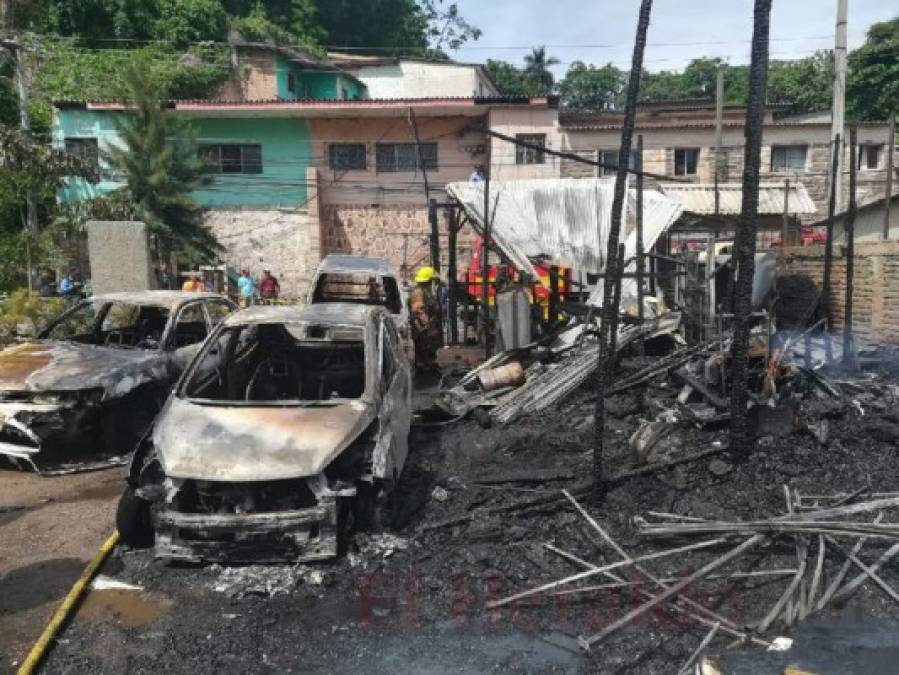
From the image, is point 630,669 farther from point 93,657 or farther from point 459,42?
point 459,42

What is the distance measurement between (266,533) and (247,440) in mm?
621

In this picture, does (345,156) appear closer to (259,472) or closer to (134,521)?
(134,521)

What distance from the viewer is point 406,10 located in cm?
4522

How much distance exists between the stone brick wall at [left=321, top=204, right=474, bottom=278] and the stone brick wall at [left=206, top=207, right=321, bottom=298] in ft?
2.41

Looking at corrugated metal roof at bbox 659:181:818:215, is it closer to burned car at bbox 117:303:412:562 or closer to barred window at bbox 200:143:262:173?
barred window at bbox 200:143:262:173

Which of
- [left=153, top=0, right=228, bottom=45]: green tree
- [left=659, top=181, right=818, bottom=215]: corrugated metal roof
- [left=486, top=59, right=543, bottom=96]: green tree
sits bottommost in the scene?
[left=659, top=181, right=818, bottom=215]: corrugated metal roof

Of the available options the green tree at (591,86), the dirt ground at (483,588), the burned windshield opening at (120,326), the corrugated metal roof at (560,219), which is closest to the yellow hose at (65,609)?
the dirt ground at (483,588)

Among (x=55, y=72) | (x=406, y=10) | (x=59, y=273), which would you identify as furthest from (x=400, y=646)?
(x=406, y=10)

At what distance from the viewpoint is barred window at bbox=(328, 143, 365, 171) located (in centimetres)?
2617

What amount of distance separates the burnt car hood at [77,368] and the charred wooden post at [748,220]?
17.7 ft

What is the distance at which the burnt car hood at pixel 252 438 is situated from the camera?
4.55 meters

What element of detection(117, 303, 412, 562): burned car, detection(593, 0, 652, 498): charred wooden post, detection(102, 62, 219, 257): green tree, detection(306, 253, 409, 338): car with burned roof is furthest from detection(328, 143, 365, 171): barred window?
detection(593, 0, 652, 498): charred wooden post

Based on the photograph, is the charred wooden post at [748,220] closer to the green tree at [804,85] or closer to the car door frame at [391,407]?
the car door frame at [391,407]

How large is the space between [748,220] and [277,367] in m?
4.34
